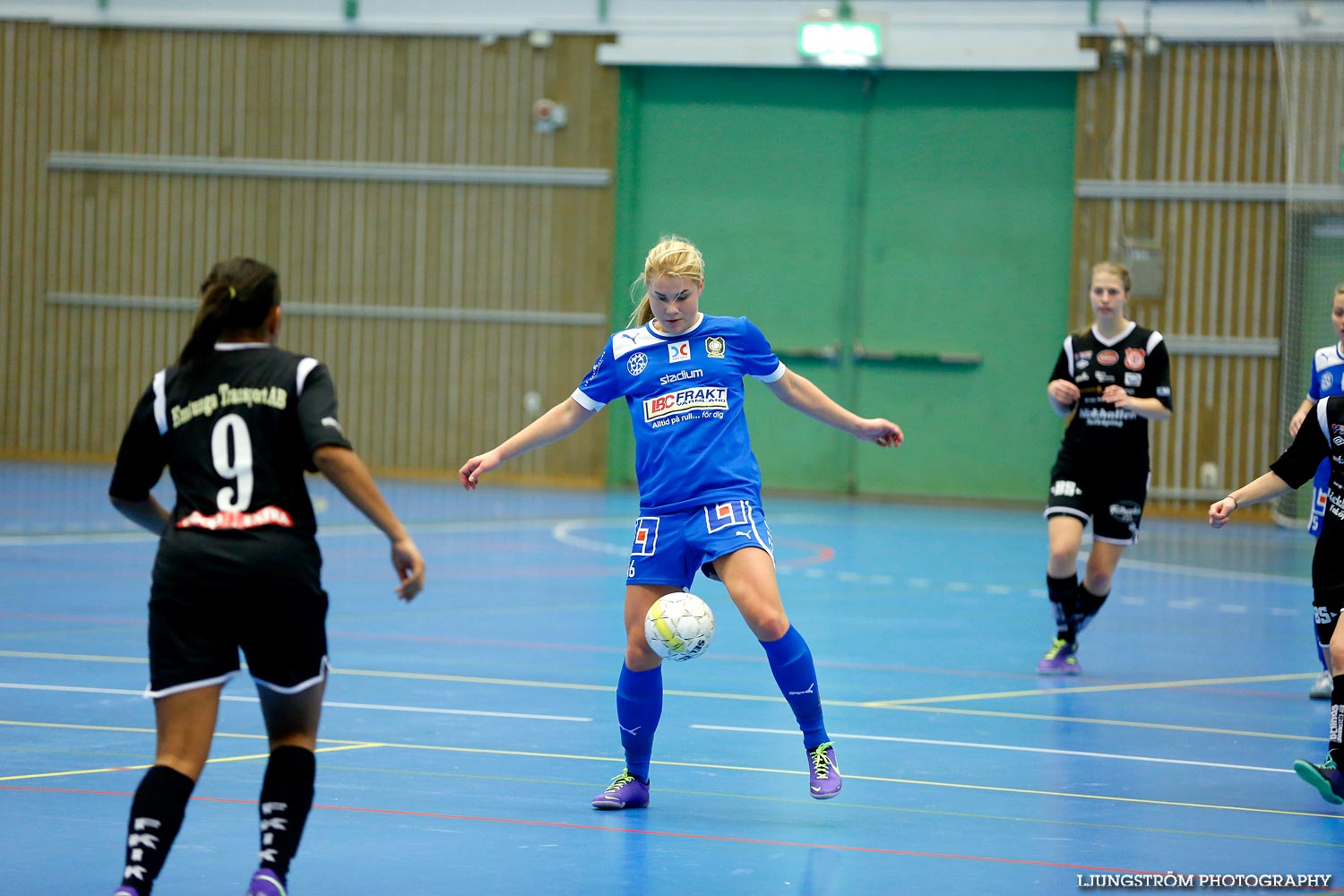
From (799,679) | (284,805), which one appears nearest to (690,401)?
(799,679)

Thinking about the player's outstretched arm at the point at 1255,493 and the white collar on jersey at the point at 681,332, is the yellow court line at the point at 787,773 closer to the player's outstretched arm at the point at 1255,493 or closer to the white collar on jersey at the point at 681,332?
the player's outstretched arm at the point at 1255,493

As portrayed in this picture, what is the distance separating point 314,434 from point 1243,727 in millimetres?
5222

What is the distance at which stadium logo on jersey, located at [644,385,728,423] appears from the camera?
5734mm

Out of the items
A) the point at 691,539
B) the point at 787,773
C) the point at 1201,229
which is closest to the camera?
the point at 691,539

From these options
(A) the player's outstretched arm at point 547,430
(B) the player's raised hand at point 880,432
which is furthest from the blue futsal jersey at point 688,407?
(B) the player's raised hand at point 880,432

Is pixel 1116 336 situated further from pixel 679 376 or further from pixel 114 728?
pixel 114 728

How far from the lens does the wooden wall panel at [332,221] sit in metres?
23.3

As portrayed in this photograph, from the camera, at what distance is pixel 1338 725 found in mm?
5840

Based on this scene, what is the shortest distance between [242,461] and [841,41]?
18.8 metres

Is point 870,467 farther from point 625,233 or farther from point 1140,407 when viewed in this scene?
point 1140,407

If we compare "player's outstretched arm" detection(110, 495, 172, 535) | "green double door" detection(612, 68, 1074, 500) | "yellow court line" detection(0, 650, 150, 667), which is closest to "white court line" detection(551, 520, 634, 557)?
"yellow court line" detection(0, 650, 150, 667)

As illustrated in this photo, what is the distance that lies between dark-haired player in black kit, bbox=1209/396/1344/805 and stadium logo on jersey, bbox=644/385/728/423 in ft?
6.14

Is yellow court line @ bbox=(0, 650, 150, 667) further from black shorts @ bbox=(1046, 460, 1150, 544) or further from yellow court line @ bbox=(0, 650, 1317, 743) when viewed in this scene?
black shorts @ bbox=(1046, 460, 1150, 544)

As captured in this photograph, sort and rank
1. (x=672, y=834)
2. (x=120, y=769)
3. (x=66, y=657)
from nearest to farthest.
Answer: (x=672, y=834) < (x=120, y=769) < (x=66, y=657)
